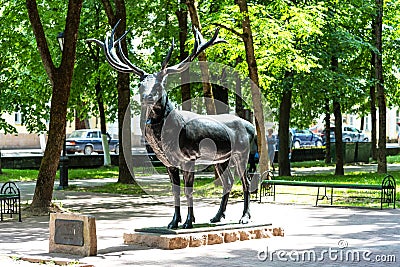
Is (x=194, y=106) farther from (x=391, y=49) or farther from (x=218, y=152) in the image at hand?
(x=391, y=49)

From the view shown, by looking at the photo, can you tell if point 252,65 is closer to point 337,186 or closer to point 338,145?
point 337,186

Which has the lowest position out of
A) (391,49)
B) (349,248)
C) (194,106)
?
(349,248)

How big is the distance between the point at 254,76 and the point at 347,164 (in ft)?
64.1

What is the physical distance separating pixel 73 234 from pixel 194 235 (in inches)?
81.8

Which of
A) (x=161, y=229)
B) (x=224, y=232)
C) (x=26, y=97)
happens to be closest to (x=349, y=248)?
(x=224, y=232)

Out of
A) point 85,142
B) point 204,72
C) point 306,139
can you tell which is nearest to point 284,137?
point 204,72

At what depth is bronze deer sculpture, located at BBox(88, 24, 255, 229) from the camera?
43.2 ft

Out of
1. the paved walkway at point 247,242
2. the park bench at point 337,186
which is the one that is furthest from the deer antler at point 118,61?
the park bench at point 337,186

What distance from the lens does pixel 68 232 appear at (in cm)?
1238

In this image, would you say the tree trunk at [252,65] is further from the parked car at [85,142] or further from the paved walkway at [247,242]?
the parked car at [85,142]

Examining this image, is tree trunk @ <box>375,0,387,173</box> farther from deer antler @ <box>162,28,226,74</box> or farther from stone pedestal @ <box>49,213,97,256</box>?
stone pedestal @ <box>49,213,97,256</box>

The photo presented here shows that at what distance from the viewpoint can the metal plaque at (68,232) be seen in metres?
12.3

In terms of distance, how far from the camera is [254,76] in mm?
23719

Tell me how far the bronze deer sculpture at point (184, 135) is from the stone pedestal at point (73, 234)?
186 centimetres
